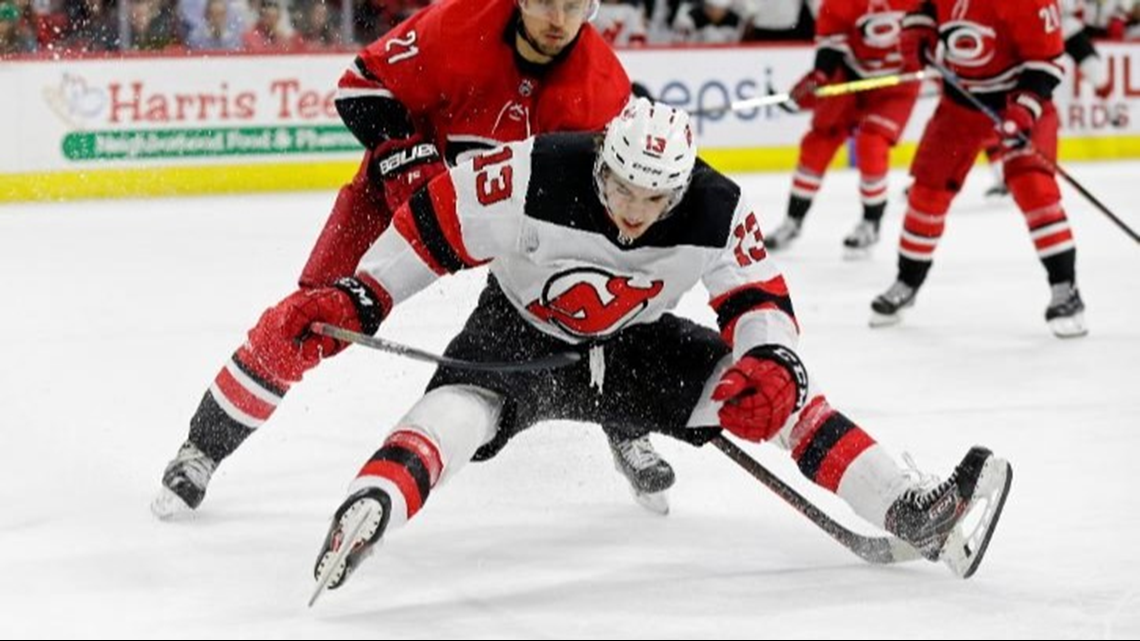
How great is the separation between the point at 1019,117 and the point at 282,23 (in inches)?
177

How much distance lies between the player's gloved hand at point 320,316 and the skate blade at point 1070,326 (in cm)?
300

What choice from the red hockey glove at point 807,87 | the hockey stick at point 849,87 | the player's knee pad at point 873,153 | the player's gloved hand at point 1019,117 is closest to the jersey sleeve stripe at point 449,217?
the player's gloved hand at point 1019,117

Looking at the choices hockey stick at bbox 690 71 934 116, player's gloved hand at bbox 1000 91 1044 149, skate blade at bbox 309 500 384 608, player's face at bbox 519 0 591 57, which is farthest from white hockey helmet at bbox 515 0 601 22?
hockey stick at bbox 690 71 934 116

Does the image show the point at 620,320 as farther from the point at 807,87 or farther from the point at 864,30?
the point at 864,30

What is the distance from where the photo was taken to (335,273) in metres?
3.90

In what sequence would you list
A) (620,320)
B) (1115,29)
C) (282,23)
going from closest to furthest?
(620,320) < (282,23) < (1115,29)

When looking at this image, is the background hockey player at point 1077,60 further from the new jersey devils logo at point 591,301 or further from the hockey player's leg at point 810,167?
the new jersey devils logo at point 591,301

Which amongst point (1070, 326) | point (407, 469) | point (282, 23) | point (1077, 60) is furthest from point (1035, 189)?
point (282, 23)

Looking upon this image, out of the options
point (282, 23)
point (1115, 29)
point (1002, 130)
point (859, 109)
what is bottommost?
point (1115, 29)

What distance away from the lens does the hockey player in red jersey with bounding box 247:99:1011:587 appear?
3.00 meters

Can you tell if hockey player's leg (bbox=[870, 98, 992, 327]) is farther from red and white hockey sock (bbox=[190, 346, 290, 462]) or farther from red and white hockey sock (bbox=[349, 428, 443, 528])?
red and white hockey sock (bbox=[349, 428, 443, 528])

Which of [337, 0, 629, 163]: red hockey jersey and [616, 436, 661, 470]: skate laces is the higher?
[337, 0, 629, 163]: red hockey jersey

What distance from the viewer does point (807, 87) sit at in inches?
276

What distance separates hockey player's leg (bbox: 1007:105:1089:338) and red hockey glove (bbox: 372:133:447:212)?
7.72ft
